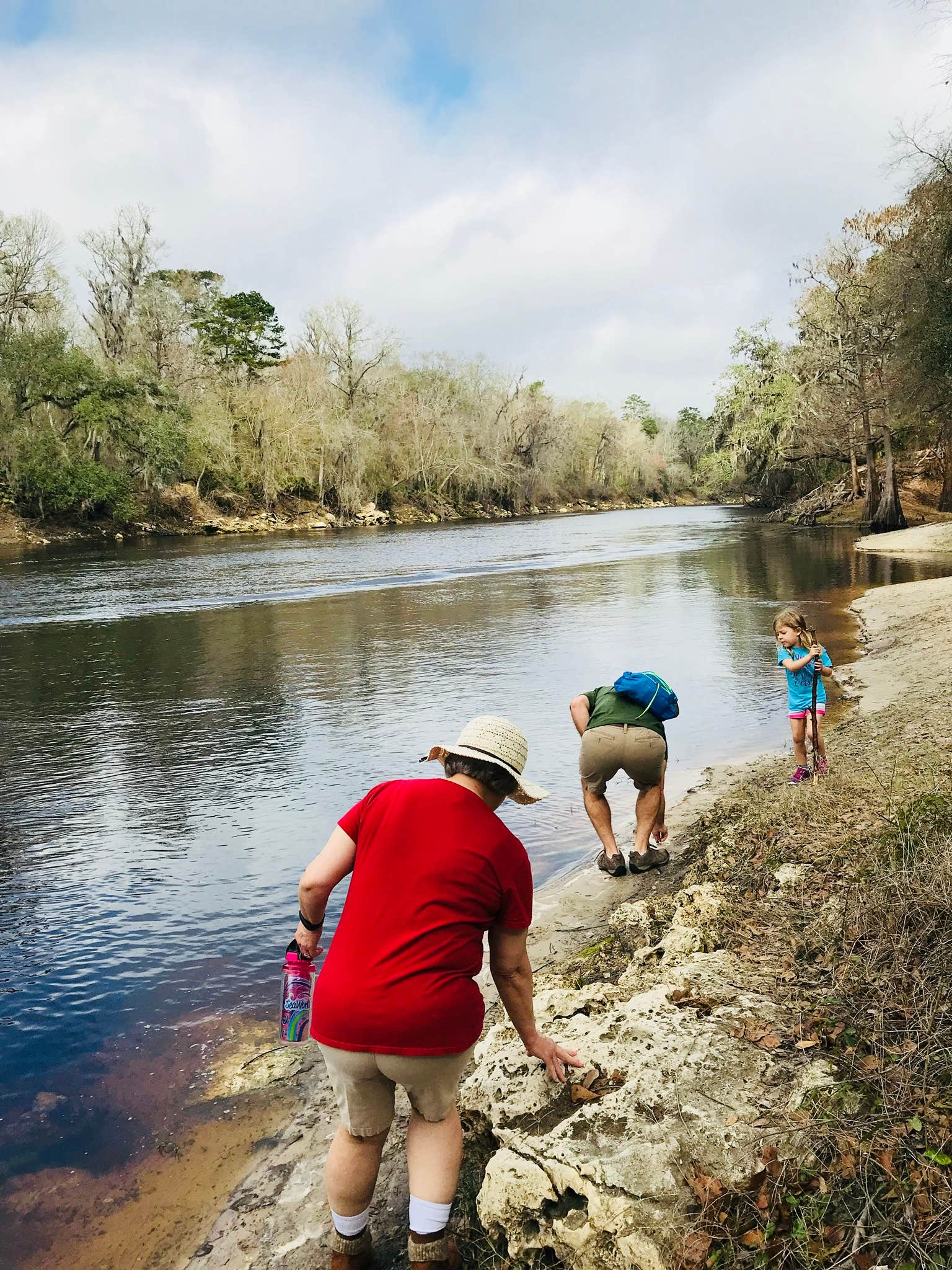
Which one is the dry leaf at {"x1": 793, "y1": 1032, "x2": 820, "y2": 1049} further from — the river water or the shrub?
→ the shrub

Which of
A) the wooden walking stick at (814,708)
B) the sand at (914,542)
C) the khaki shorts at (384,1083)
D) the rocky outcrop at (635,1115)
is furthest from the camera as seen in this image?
the sand at (914,542)

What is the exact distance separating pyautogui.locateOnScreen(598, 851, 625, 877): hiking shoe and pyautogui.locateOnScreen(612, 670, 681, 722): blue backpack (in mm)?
1017

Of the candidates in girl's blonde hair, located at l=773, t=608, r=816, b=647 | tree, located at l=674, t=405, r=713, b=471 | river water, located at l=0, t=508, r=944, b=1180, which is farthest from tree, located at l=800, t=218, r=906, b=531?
tree, located at l=674, t=405, r=713, b=471

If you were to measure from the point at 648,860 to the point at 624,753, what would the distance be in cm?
80

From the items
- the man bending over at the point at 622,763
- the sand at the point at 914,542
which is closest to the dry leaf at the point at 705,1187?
the man bending over at the point at 622,763

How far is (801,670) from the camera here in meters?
7.43

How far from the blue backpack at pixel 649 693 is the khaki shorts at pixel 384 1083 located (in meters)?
3.57

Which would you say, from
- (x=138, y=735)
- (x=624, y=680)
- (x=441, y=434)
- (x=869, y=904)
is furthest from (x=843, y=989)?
(x=441, y=434)

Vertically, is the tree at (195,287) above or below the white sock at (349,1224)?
above

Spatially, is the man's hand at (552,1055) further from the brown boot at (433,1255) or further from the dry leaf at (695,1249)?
the dry leaf at (695,1249)

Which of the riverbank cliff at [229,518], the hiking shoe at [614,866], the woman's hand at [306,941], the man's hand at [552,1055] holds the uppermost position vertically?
the riverbank cliff at [229,518]

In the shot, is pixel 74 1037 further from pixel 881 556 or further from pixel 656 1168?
pixel 881 556

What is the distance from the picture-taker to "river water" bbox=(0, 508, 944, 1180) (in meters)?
5.37

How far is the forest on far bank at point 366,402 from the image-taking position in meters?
34.7
